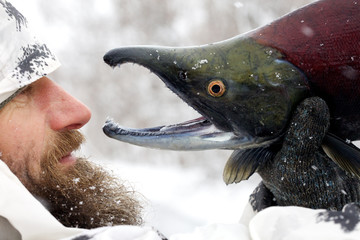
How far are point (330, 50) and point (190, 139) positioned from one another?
330 millimetres

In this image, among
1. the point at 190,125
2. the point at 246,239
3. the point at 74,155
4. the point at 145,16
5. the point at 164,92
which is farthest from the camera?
the point at 145,16

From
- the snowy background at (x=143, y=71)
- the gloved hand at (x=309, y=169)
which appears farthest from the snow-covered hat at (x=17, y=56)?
the snowy background at (x=143, y=71)

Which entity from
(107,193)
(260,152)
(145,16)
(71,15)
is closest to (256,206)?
(260,152)

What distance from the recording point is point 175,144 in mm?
974

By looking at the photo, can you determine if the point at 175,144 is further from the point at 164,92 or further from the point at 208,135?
the point at 164,92

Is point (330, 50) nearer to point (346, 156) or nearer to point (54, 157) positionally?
point (346, 156)

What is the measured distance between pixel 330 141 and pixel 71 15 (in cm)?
636

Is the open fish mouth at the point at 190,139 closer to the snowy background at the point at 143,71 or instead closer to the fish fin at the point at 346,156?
the fish fin at the point at 346,156

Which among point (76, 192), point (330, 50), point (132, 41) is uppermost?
point (132, 41)

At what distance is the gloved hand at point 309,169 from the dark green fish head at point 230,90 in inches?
1.4

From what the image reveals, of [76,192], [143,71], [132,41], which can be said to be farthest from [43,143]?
[132,41]

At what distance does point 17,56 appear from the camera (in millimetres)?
1109

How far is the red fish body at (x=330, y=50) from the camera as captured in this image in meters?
0.94

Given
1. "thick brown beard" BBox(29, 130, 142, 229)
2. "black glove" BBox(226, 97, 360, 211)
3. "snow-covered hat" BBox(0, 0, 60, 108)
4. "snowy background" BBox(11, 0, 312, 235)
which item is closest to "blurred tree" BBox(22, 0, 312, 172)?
"snowy background" BBox(11, 0, 312, 235)
